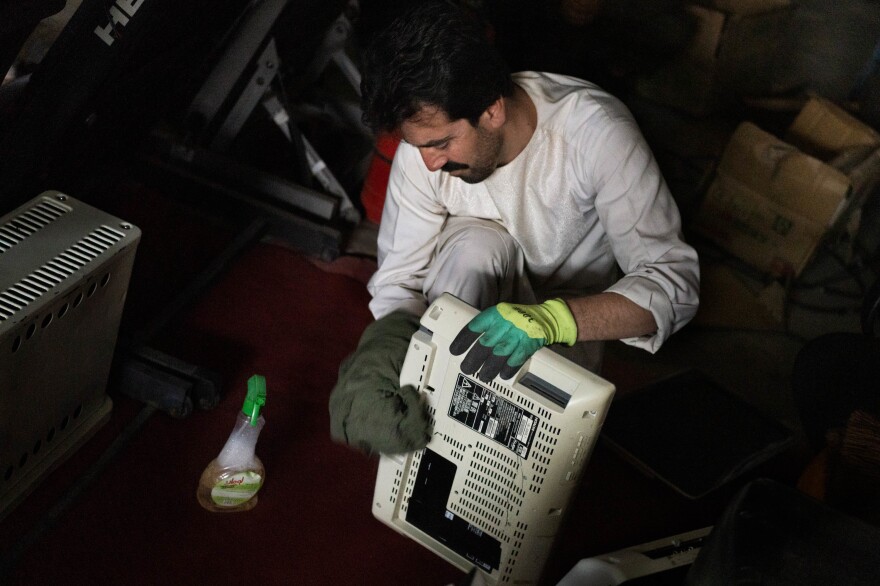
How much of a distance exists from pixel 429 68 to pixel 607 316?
0.49 meters

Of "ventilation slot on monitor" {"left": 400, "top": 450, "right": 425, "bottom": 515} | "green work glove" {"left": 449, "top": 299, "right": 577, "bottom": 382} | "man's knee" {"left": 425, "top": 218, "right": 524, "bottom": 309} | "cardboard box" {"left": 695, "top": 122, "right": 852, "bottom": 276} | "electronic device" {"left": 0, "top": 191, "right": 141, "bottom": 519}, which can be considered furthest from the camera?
"cardboard box" {"left": 695, "top": 122, "right": 852, "bottom": 276}

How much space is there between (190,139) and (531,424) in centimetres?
151

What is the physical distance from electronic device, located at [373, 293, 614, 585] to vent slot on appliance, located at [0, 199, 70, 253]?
25.8 inches

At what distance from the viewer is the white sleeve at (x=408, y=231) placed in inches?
61.7

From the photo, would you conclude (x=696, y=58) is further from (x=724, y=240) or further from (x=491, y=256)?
(x=491, y=256)

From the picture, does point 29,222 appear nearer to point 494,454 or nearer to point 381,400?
point 381,400

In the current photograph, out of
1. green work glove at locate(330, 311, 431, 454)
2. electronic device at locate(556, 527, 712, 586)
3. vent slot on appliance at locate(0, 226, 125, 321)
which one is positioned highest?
vent slot on appliance at locate(0, 226, 125, 321)

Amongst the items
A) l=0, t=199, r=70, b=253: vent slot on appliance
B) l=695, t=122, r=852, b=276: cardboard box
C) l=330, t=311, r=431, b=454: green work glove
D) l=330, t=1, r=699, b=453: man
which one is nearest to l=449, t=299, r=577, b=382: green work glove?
l=330, t=1, r=699, b=453: man

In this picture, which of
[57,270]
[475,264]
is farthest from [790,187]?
[57,270]

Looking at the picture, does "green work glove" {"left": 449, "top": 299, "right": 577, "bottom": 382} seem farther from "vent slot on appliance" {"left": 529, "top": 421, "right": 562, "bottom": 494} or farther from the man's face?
the man's face

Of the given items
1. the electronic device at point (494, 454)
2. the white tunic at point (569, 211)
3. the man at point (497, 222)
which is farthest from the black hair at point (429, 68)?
the electronic device at point (494, 454)

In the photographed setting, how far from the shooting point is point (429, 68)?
1323mm

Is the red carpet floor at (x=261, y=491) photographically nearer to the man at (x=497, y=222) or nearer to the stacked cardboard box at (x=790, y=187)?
the man at (x=497, y=222)

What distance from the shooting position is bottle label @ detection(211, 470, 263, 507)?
1.51 m
